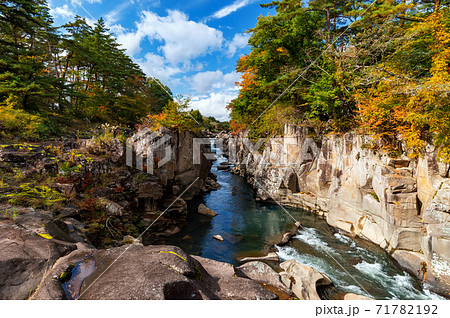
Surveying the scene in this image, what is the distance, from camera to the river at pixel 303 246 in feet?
28.2

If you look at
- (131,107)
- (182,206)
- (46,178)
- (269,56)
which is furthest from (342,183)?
(131,107)


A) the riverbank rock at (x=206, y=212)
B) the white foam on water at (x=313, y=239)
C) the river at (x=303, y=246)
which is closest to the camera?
the river at (x=303, y=246)

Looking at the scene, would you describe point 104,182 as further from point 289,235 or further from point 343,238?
point 343,238

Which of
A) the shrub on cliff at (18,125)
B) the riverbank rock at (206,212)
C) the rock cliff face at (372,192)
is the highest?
the shrub on cliff at (18,125)

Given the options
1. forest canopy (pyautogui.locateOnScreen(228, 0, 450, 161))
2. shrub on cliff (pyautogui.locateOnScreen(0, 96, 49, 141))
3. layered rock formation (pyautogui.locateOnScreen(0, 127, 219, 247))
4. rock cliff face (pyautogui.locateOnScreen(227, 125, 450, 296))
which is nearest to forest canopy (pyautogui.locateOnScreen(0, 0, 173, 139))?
shrub on cliff (pyautogui.locateOnScreen(0, 96, 49, 141))

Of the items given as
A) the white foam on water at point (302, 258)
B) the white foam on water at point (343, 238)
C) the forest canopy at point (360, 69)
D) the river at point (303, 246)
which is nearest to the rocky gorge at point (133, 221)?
the river at point (303, 246)

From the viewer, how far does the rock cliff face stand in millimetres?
8164

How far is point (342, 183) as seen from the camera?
14102mm

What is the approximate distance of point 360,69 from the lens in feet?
44.1

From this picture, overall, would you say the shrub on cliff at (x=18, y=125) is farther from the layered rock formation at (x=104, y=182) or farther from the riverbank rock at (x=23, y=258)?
the riverbank rock at (x=23, y=258)

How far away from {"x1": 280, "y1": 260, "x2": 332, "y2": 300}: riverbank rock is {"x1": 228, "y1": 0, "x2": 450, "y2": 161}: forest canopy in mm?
7397

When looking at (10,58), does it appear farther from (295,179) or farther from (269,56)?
(295,179)

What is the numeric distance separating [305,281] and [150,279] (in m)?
6.96

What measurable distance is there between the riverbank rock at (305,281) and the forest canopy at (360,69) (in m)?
7.40
